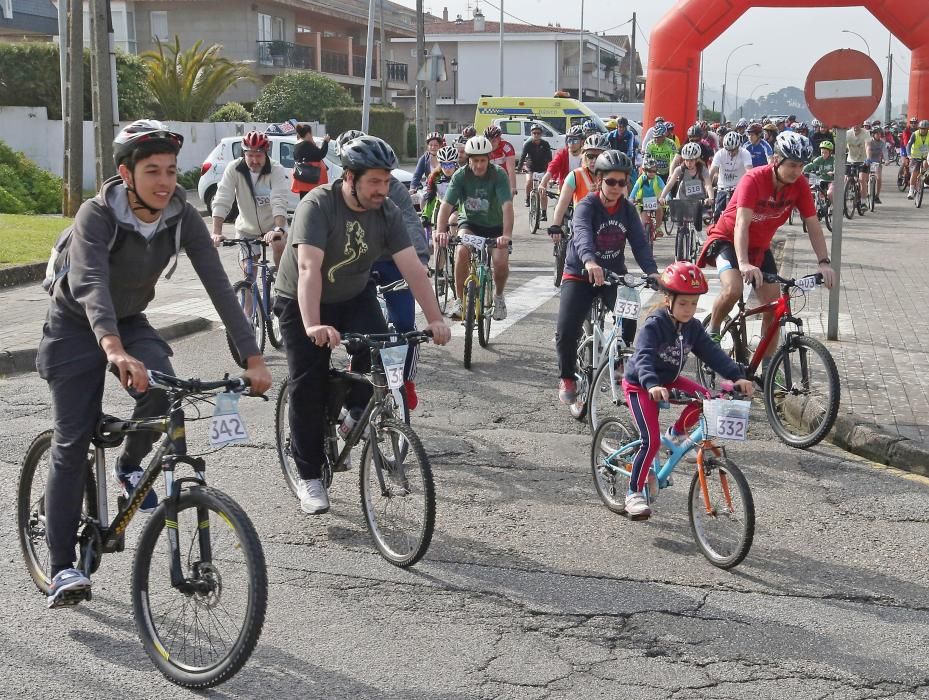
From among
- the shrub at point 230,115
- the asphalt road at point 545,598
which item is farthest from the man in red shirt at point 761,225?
the shrub at point 230,115

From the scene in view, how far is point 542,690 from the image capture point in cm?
408

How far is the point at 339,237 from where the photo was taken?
564 centimetres

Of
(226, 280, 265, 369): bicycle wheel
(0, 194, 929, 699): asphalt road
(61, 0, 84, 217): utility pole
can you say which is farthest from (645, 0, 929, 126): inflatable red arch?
(0, 194, 929, 699): asphalt road

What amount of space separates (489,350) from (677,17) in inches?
766

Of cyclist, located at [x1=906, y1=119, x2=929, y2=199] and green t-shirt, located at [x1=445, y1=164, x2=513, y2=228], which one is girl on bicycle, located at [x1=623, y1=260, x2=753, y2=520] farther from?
cyclist, located at [x1=906, y1=119, x2=929, y2=199]

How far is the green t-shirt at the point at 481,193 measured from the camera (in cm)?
1047

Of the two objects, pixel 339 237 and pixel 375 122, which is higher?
pixel 375 122

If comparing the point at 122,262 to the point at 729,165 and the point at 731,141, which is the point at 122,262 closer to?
the point at 731,141

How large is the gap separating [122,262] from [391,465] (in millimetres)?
1573

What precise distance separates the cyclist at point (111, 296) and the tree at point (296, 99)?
41.6 m

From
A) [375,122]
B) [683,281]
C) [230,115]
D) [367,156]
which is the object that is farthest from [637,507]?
[375,122]

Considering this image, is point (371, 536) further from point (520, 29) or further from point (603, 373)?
point (520, 29)

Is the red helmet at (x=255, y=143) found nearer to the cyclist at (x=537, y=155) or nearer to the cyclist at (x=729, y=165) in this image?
the cyclist at (x=729, y=165)

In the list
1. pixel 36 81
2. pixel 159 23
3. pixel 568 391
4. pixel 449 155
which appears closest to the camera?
pixel 568 391
